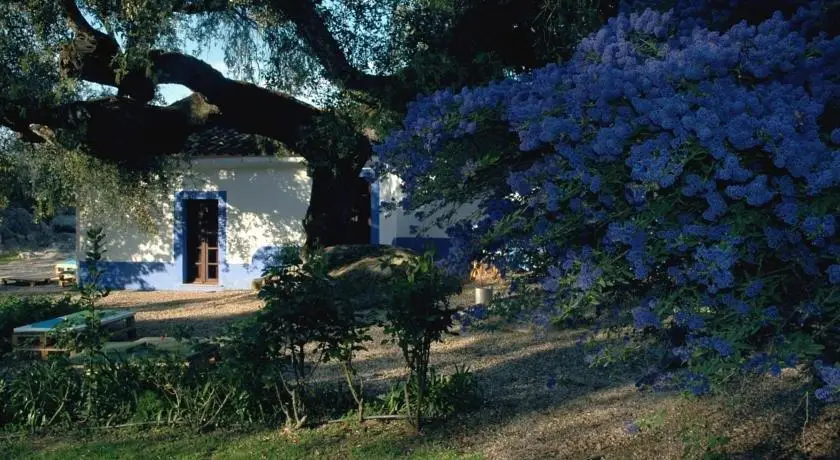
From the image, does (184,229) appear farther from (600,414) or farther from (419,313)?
(600,414)

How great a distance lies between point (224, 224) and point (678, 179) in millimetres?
14553

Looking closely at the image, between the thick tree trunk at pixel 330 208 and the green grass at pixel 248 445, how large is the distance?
739 cm

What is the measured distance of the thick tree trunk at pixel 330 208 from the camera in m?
13.0

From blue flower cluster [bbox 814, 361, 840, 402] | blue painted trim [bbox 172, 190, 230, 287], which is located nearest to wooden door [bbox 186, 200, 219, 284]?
blue painted trim [bbox 172, 190, 230, 287]

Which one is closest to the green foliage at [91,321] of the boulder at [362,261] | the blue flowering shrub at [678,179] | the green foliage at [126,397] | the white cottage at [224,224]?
the green foliage at [126,397]

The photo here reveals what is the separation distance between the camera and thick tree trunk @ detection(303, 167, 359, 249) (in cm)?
1304

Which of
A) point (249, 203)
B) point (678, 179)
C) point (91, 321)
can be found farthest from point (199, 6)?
point (249, 203)

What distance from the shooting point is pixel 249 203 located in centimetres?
1652

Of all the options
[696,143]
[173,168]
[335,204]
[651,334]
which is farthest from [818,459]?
[173,168]

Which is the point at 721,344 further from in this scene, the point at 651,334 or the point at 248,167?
the point at 248,167

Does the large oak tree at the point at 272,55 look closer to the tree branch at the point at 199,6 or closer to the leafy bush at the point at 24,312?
the tree branch at the point at 199,6

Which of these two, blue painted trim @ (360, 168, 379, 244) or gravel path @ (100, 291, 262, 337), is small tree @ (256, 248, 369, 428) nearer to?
gravel path @ (100, 291, 262, 337)

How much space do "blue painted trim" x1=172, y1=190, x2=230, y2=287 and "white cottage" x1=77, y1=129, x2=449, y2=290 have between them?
2 cm

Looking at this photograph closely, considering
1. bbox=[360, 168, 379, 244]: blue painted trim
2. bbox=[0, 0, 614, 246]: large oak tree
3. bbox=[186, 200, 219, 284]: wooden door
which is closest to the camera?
bbox=[0, 0, 614, 246]: large oak tree
